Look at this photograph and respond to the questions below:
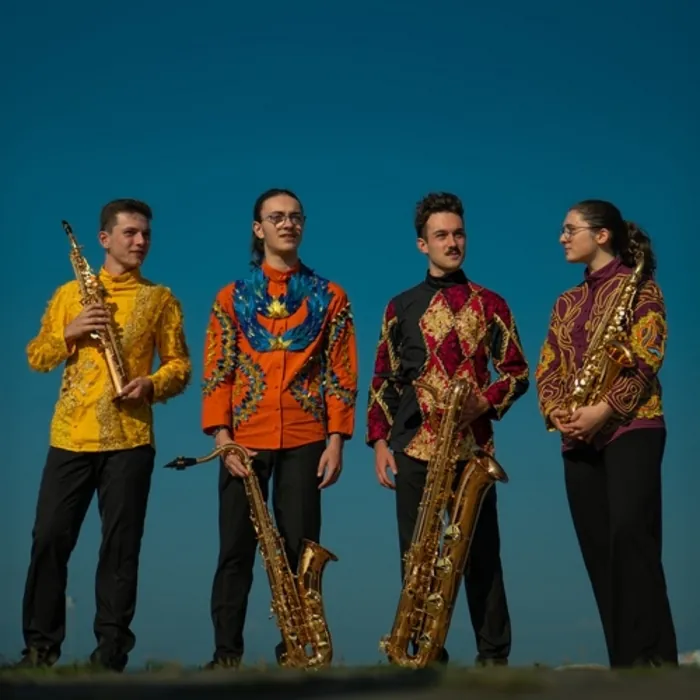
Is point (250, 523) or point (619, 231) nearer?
point (619, 231)

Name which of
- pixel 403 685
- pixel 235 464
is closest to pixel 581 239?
pixel 235 464

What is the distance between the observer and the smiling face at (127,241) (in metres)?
7.80

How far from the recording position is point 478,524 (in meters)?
7.28

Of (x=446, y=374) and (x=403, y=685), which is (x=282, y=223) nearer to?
(x=446, y=374)

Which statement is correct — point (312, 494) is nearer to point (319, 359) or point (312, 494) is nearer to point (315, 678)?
point (319, 359)

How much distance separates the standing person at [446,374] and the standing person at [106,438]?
119 centimetres

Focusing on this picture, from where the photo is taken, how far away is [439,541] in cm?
727

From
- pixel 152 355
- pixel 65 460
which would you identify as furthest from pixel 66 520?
pixel 152 355

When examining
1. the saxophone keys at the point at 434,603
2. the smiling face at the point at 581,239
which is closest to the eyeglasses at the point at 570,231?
the smiling face at the point at 581,239

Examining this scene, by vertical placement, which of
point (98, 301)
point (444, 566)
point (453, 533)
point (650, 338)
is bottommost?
point (444, 566)

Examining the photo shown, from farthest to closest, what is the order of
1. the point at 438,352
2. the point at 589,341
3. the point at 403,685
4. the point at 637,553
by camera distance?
the point at 438,352
the point at 589,341
the point at 637,553
the point at 403,685

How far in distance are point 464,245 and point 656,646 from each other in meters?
2.41

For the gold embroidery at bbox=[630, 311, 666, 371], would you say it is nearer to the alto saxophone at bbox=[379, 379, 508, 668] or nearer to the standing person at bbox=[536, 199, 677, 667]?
the standing person at bbox=[536, 199, 677, 667]

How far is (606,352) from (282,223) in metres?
1.95
